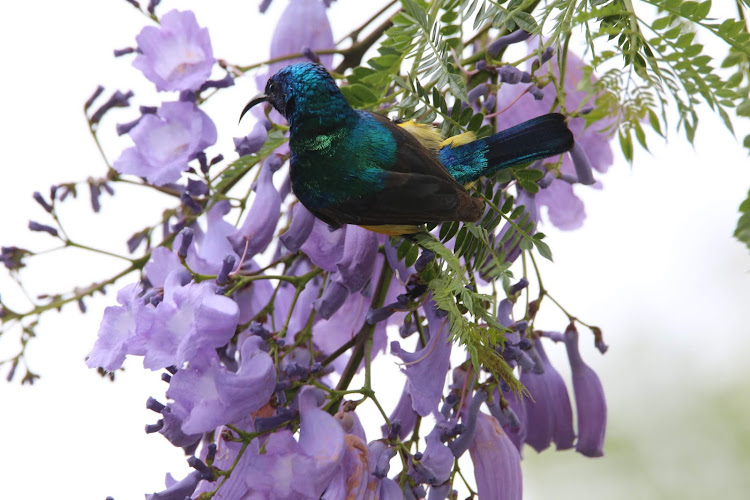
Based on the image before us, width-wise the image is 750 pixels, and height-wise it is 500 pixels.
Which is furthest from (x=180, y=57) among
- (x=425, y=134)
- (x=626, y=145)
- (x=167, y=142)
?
(x=626, y=145)

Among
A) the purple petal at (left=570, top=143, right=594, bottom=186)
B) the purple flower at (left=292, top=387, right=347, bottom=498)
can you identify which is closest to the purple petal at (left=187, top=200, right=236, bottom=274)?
the purple flower at (left=292, top=387, right=347, bottom=498)

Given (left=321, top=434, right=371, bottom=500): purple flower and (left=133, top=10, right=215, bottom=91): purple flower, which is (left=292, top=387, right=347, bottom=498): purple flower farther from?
(left=133, top=10, right=215, bottom=91): purple flower

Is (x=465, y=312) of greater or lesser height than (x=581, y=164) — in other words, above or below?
below

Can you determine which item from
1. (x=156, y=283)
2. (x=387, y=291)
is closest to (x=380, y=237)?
(x=387, y=291)

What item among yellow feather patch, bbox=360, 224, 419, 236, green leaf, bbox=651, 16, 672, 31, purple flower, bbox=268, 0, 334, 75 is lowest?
yellow feather patch, bbox=360, 224, 419, 236

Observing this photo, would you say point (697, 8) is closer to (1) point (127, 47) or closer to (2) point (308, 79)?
(2) point (308, 79)

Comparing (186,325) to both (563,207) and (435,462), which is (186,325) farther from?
(563,207)

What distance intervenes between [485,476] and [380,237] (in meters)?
0.16

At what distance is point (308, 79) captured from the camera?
438 millimetres

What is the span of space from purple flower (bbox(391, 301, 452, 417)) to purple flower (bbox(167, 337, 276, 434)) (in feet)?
0.28

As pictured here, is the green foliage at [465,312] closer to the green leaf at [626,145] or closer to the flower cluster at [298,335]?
the flower cluster at [298,335]

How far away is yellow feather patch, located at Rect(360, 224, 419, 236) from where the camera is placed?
1.45 ft

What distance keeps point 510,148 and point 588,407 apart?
0.73ft

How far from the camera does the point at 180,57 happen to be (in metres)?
0.53
